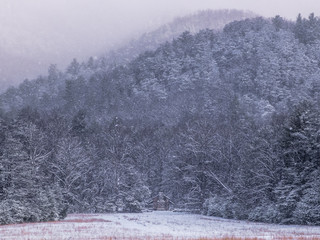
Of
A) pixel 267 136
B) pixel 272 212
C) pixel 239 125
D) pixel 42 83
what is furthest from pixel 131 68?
pixel 272 212

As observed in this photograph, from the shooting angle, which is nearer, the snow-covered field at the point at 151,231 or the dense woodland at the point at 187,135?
the snow-covered field at the point at 151,231

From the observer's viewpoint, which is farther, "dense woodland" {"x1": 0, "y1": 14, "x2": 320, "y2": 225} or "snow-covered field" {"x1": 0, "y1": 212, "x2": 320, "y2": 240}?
"dense woodland" {"x1": 0, "y1": 14, "x2": 320, "y2": 225}

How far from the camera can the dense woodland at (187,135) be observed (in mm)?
46250

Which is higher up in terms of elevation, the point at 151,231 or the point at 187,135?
the point at 151,231

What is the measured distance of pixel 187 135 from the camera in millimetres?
79000

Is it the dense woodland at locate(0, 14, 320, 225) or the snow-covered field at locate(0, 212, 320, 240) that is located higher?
the snow-covered field at locate(0, 212, 320, 240)

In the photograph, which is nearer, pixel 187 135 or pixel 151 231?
pixel 151 231

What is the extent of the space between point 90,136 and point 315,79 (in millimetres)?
61381

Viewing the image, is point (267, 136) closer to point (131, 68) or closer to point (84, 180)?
point (84, 180)

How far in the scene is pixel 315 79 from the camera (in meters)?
113

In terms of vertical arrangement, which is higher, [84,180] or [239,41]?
[239,41]

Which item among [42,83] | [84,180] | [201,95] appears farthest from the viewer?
[42,83]

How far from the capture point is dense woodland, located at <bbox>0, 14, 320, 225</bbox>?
46250 millimetres

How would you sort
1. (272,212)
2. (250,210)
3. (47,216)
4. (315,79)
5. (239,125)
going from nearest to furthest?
1. (272,212)
2. (47,216)
3. (250,210)
4. (239,125)
5. (315,79)
